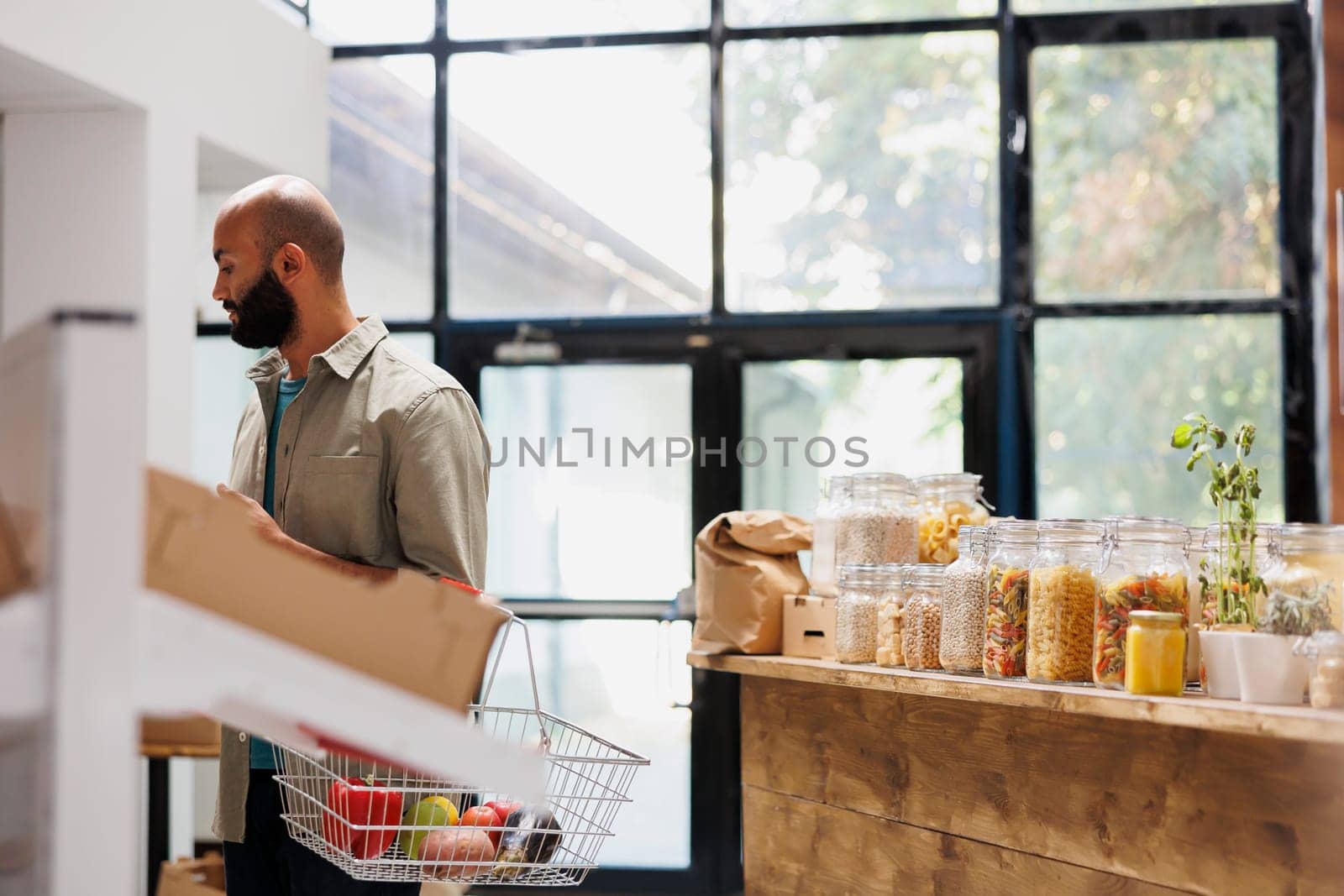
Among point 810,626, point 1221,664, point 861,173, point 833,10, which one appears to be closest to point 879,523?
point 810,626

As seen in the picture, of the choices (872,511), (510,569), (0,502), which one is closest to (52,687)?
(0,502)

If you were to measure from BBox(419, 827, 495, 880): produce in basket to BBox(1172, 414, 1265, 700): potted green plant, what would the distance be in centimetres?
86

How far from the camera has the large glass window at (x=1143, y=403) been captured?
12.2 feet

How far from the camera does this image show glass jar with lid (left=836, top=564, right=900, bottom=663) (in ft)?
7.09

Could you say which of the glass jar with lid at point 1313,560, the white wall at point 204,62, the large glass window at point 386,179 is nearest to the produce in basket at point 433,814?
the glass jar with lid at point 1313,560

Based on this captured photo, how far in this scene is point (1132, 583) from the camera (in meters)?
1.67

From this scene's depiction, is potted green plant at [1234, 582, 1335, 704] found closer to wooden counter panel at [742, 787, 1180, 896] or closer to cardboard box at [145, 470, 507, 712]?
wooden counter panel at [742, 787, 1180, 896]

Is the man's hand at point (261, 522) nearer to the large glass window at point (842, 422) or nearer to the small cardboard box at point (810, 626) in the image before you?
the small cardboard box at point (810, 626)

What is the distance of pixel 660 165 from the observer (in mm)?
4004

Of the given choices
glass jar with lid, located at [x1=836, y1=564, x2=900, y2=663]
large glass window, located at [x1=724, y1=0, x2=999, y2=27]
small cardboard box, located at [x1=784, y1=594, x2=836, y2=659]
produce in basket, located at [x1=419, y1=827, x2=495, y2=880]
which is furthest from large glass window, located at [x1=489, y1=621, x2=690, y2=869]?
produce in basket, located at [x1=419, y1=827, x2=495, y2=880]

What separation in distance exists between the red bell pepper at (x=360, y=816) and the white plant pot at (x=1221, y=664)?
3.07 ft

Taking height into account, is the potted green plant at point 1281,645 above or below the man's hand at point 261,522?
below

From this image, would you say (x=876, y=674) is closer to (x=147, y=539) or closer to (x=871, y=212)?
(x=147, y=539)

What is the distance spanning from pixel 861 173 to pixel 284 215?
237 centimetres
